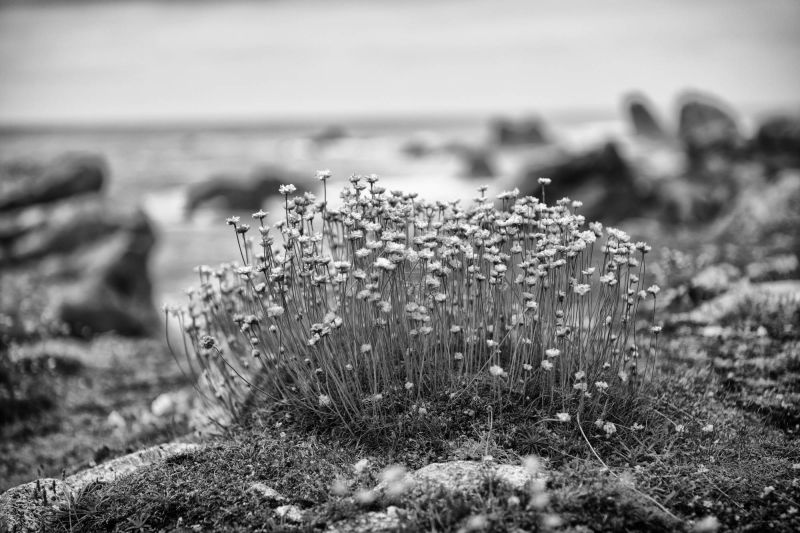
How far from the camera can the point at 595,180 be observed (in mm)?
23938

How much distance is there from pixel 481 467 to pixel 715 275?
20.8ft

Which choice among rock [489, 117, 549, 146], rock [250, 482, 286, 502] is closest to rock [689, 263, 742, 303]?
rock [250, 482, 286, 502]

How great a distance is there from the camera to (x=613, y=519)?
3295mm

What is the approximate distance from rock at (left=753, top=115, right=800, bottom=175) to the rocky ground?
18748 millimetres

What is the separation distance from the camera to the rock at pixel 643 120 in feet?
A: 237

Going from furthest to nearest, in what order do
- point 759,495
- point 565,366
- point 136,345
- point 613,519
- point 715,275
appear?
point 136,345, point 715,275, point 565,366, point 759,495, point 613,519

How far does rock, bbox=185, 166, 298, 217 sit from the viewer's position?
106 ft

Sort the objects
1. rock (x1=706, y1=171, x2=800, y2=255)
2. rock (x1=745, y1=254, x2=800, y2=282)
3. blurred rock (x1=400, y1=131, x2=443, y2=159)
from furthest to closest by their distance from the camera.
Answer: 1. blurred rock (x1=400, y1=131, x2=443, y2=159)
2. rock (x1=706, y1=171, x2=800, y2=255)
3. rock (x1=745, y1=254, x2=800, y2=282)

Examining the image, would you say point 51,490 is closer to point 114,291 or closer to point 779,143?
point 114,291

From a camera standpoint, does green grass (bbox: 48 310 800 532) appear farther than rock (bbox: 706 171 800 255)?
No

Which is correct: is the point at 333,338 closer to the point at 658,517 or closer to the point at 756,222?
the point at 658,517

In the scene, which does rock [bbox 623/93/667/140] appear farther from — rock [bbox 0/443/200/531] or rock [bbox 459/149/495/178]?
rock [bbox 0/443/200/531]

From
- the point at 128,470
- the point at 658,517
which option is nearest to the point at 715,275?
the point at 658,517

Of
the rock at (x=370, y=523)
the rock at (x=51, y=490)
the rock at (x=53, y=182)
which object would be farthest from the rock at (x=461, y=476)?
the rock at (x=53, y=182)
